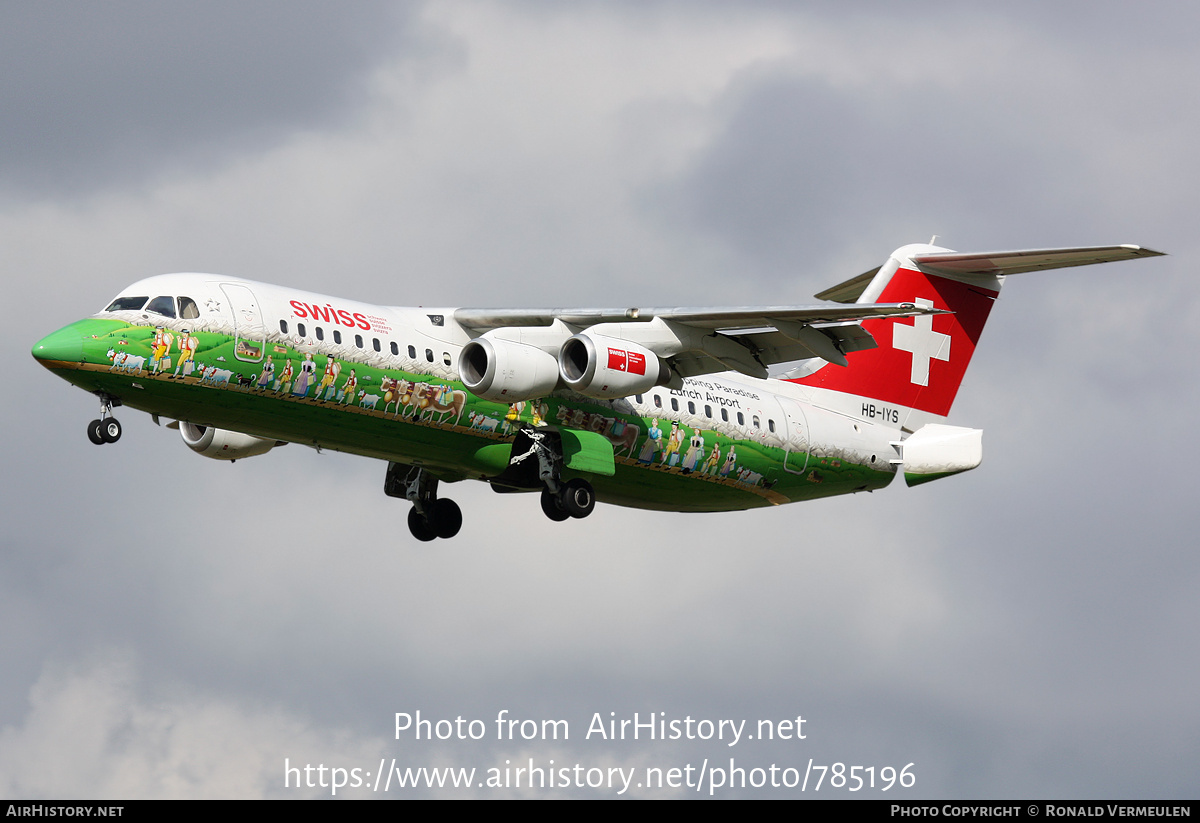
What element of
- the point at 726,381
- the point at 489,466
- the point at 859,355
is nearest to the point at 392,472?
the point at 489,466

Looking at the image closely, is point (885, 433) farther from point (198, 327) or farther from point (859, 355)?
point (198, 327)

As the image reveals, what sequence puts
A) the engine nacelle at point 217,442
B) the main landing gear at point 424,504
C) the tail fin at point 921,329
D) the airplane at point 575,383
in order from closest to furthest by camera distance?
the airplane at point 575,383, the engine nacelle at point 217,442, the main landing gear at point 424,504, the tail fin at point 921,329

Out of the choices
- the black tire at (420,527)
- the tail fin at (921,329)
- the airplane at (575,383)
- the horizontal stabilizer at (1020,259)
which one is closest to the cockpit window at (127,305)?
the airplane at (575,383)

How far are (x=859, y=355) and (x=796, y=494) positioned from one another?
2.71 m

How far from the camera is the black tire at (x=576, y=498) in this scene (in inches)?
957

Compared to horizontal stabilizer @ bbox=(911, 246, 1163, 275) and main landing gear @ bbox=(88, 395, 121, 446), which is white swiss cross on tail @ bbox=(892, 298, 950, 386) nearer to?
horizontal stabilizer @ bbox=(911, 246, 1163, 275)

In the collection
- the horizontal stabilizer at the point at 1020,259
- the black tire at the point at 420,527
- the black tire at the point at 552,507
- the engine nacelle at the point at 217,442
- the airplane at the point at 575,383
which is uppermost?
the horizontal stabilizer at the point at 1020,259

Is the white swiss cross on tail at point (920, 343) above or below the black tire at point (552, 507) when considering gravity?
above

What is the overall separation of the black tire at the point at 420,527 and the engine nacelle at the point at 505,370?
165 inches

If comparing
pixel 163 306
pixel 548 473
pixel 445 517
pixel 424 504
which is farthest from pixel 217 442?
pixel 548 473

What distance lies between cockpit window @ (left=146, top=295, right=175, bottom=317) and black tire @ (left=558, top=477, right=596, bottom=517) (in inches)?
237

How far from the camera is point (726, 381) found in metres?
A: 26.9

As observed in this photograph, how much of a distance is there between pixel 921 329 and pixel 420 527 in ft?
29.1

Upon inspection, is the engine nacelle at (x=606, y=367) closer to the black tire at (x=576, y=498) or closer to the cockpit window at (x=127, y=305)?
the black tire at (x=576, y=498)
